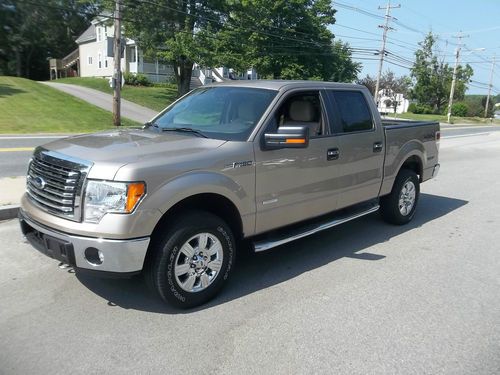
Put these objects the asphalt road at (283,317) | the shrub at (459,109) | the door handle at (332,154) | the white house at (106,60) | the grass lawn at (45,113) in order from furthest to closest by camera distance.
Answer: the shrub at (459,109)
the white house at (106,60)
the grass lawn at (45,113)
the door handle at (332,154)
the asphalt road at (283,317)

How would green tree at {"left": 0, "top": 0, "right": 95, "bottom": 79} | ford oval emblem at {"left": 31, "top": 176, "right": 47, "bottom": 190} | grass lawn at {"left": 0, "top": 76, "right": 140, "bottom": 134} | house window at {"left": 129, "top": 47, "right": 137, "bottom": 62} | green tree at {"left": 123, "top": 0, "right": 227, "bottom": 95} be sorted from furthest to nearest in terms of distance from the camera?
green tree at {"left": 0, "top": 0, "right": 95, "bottom": 79} < house window at {"left": 129, "top": 47, "right": 137, "bottom": 62} < green tree at {"left": 123, "top": 0, "right": 227, "bottom": 95} < grass lawn at {"left": 0, "top": 76, "right": 140, "bottom": 134} < ford oval emblem at {"left": 31, "top": 176, "right": 47, "bottom": 190}

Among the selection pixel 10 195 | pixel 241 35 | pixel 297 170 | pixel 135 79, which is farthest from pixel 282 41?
pixel 297 170

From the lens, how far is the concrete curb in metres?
6.11

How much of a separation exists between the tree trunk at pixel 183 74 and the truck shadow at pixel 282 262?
105ft

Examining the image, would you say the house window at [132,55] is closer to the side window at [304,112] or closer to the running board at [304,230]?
the running board at [304,230]

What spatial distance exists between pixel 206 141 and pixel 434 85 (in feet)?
230

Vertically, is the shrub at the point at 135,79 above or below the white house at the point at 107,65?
below

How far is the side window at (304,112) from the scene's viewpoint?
4.79m

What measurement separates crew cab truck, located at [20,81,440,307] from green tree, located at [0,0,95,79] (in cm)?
5934

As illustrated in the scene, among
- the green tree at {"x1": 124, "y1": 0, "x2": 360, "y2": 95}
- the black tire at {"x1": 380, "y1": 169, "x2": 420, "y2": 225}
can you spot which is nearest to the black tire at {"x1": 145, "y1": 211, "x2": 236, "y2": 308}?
the black tire at {"x1": 380, "y1": 169, "x2": 420, "y2": 225}

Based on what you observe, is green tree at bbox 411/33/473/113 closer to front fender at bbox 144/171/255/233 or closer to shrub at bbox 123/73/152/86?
shrub at bbox 123/73/152/86

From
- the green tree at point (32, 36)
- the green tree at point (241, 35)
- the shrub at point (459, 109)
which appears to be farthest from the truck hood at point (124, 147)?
the shrub at point (459, 109)

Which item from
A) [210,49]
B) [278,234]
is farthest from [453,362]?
[210,49]

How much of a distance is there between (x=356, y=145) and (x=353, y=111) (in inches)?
18.1
